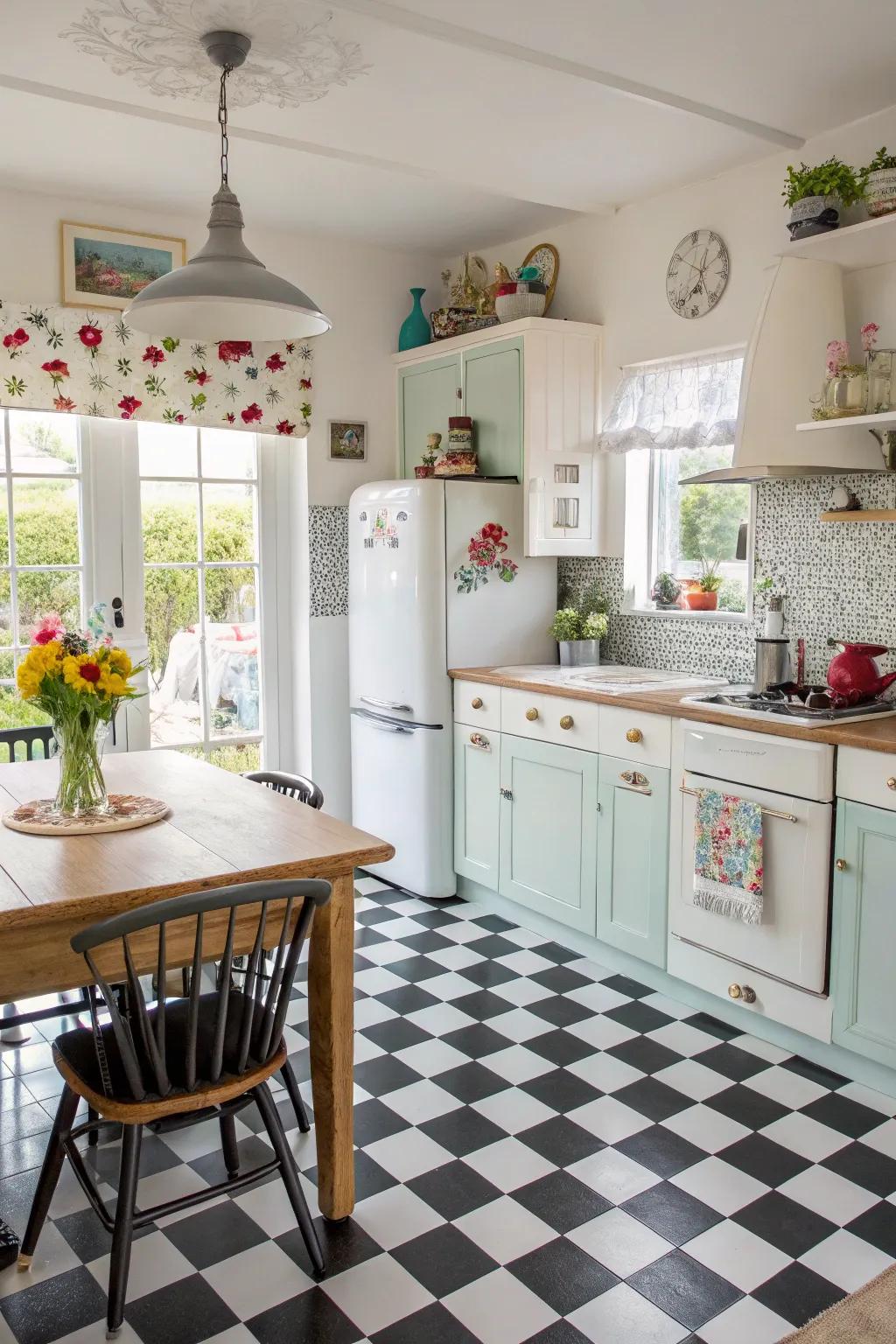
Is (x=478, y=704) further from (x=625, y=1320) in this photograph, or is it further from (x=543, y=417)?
(x=625, y=1320)

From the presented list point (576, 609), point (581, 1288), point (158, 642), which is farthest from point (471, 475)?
point (581, 1288)

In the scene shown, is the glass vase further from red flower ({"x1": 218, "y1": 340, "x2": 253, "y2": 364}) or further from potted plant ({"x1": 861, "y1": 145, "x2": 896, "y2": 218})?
potted plant ({"x1": 861, "y1": 145, "x2": 896, "y2": 218})

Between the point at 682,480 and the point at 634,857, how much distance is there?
1.32 meters

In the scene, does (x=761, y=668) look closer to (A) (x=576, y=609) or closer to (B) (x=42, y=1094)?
(A) (x=576, y=609)

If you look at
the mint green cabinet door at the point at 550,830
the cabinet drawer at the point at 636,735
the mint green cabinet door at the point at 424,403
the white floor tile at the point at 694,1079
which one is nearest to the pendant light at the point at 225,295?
the cabinet drawer at the point at 636,735

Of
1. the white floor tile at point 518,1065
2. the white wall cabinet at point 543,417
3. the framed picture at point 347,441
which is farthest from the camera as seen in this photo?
the framed picture at point 347,441

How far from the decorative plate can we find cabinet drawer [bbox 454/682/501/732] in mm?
1596

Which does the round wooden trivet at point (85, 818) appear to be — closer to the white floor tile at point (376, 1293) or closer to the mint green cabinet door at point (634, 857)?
the white floor tile at point (376, 1293)

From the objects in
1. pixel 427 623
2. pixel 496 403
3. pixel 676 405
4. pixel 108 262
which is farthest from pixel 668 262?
pixel 108 262

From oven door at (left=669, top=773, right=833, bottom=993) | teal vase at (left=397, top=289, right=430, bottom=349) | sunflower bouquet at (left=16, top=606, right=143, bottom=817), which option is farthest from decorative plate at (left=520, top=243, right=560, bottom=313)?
sunflower bouquet at (left=16, top=606, right=143, bottom=817)

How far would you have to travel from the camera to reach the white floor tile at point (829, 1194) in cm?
225

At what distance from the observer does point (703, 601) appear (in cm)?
398

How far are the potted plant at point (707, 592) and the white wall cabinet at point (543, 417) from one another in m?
0.48

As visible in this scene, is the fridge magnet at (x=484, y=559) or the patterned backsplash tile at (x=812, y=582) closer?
the patterned backsplash tile at (x=812, y=582)
